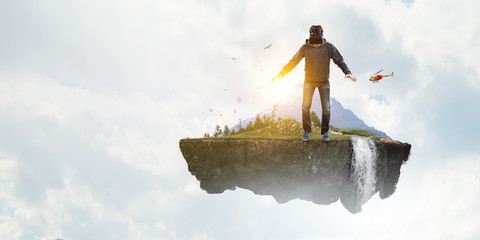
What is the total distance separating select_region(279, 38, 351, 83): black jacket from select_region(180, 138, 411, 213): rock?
7.45ft

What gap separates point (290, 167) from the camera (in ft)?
36.1

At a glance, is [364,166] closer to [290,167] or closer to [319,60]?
[290,167]

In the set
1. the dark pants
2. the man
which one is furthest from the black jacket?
the dark pants

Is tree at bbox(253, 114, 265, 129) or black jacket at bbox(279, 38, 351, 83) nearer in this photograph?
black jacket at bbox(279, 38, 351, 83)

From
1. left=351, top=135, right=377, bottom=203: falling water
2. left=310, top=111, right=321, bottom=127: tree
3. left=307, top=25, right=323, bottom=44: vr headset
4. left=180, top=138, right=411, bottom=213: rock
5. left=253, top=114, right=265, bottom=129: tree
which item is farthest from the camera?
left=310, top=111, right=321, bottom=127: tree

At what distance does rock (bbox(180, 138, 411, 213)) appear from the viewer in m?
10.8

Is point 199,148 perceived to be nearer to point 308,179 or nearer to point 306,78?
point 308,179

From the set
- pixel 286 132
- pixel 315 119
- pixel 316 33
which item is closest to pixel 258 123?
pixel 286 132

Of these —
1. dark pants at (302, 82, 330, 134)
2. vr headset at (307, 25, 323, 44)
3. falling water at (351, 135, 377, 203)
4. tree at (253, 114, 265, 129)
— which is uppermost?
→ tree at (253, 114, 265, 129)

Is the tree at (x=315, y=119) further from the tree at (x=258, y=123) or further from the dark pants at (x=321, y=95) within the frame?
the dark pants at (x=321, y=95)

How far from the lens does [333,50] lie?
30.6ft

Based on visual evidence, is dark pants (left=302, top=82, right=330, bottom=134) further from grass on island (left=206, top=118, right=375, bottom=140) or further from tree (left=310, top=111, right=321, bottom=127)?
tree (left=310, top=111, right=321, bottom=127)

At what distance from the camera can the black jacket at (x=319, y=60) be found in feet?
30.0

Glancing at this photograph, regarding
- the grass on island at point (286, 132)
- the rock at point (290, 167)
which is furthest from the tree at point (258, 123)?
the rock at point (290, 167)
